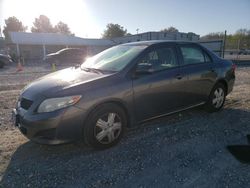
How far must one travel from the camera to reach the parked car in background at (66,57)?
19.8m

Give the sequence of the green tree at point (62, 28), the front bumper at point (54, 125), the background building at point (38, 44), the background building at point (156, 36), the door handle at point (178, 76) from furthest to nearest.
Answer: the green tree at point (62, 28), the background building at point (156, 36), the background building at point (38, 44), the door handle at point (178, 76), the front bumper at point (54, 125)

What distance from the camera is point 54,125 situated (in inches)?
112

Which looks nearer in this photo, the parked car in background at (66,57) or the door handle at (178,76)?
the door handle at (178,76)

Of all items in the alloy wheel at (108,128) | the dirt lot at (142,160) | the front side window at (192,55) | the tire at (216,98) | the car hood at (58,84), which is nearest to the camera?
the dirt lot at (142,160)

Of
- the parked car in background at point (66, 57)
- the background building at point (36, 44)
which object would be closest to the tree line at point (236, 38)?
the parked car in background at point (66, 57)

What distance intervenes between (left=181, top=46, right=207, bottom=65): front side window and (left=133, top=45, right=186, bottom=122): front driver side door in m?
0.28

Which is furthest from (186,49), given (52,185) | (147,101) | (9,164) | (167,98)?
(9,164)

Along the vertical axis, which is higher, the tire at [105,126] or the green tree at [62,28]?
the green tree at [62,28]

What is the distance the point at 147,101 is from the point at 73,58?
17.9 metres

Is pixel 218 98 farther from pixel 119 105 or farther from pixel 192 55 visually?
pixel 119 105

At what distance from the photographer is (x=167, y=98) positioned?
3.94 m

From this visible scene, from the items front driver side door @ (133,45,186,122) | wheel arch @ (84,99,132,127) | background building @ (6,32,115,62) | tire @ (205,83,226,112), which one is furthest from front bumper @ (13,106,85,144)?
background building @ (6,32,115,62)

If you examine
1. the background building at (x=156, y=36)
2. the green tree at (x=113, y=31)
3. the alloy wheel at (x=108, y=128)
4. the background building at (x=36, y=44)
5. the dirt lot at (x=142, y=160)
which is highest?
the green tree at (x=113, y=31)

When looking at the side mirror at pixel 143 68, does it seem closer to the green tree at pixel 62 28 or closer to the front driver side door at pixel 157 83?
the front driver side door at pixel 157 83
